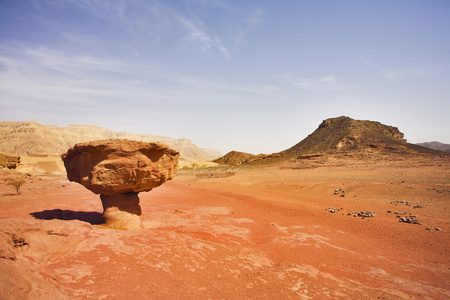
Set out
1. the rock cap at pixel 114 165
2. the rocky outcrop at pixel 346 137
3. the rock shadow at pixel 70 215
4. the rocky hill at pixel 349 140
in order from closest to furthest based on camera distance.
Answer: the rock cap at pixel 114 165 → the rock shadow at pixel 70 215 → the rocky hill at pixel 349 140 → the rocky outcrop at pixel 346 137

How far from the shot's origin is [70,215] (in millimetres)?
10359

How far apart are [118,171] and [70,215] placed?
422cm

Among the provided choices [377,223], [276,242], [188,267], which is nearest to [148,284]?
[188,267]

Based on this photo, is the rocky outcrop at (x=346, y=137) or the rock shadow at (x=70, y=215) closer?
the rock shadow at (x=70, y=215)

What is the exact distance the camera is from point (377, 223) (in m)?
10.4

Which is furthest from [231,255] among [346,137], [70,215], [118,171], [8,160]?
[346,137]

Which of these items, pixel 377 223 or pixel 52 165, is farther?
pixel 52 165

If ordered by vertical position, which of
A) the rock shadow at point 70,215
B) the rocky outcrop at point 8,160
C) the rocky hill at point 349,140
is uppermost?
the rocky hill at point 349,140

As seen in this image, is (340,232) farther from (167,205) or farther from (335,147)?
(335,147)

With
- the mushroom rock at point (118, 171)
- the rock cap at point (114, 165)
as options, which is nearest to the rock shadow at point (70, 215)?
the mushroom rock at point (118, 171)

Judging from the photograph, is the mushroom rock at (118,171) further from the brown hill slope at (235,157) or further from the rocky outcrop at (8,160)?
the brown hill slope at (235,157)

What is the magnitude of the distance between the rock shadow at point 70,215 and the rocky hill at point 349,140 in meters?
47.7

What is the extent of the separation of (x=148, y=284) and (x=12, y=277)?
2072mm

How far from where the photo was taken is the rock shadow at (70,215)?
9641 mm
